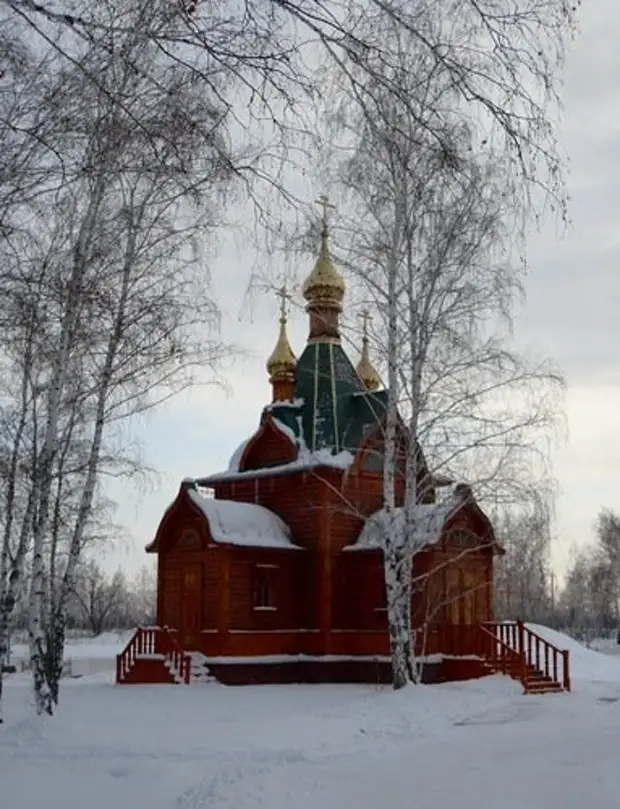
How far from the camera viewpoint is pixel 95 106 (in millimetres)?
6762

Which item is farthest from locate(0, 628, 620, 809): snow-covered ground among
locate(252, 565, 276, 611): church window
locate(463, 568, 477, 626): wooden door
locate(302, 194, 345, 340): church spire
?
locate(302, 194, 345, 340): church spire

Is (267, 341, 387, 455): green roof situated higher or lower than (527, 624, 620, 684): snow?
higher

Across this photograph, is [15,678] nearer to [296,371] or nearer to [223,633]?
[223,633]

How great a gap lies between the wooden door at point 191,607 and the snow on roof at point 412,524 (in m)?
2.94

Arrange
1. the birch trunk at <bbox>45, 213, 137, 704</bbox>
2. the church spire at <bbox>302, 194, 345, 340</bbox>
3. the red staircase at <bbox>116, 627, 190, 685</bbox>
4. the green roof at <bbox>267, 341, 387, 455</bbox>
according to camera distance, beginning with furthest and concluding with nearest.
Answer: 1. the church spire at <bbox>302, 194, 345, 340</bbox>
2. the green roof at <bbox>267, 341, 387, 455</bbox>
3. the red staircase at <bbox>116, 627, 190, 685</bbox>
4. the birch trunk at <bbox>45, 213, 137, 704</bbox>

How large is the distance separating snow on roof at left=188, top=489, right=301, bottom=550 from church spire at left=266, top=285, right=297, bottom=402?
3.26 m

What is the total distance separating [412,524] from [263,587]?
4.97 meters

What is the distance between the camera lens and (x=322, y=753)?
9734mm

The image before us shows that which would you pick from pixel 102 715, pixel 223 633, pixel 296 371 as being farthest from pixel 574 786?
pixel 296 371

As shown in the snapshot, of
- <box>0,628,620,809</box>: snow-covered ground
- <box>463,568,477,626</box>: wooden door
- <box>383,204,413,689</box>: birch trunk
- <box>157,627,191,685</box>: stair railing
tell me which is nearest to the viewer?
<box>0,628,620,809</box>: snow-covered ground

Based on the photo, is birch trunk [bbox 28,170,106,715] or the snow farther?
the snow

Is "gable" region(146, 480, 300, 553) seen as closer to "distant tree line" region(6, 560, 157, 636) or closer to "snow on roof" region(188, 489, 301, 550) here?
"snow on roof" region(188, 489, 301, 550)

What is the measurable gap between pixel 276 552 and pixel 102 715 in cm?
650

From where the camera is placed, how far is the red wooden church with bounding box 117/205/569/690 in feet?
60.9
